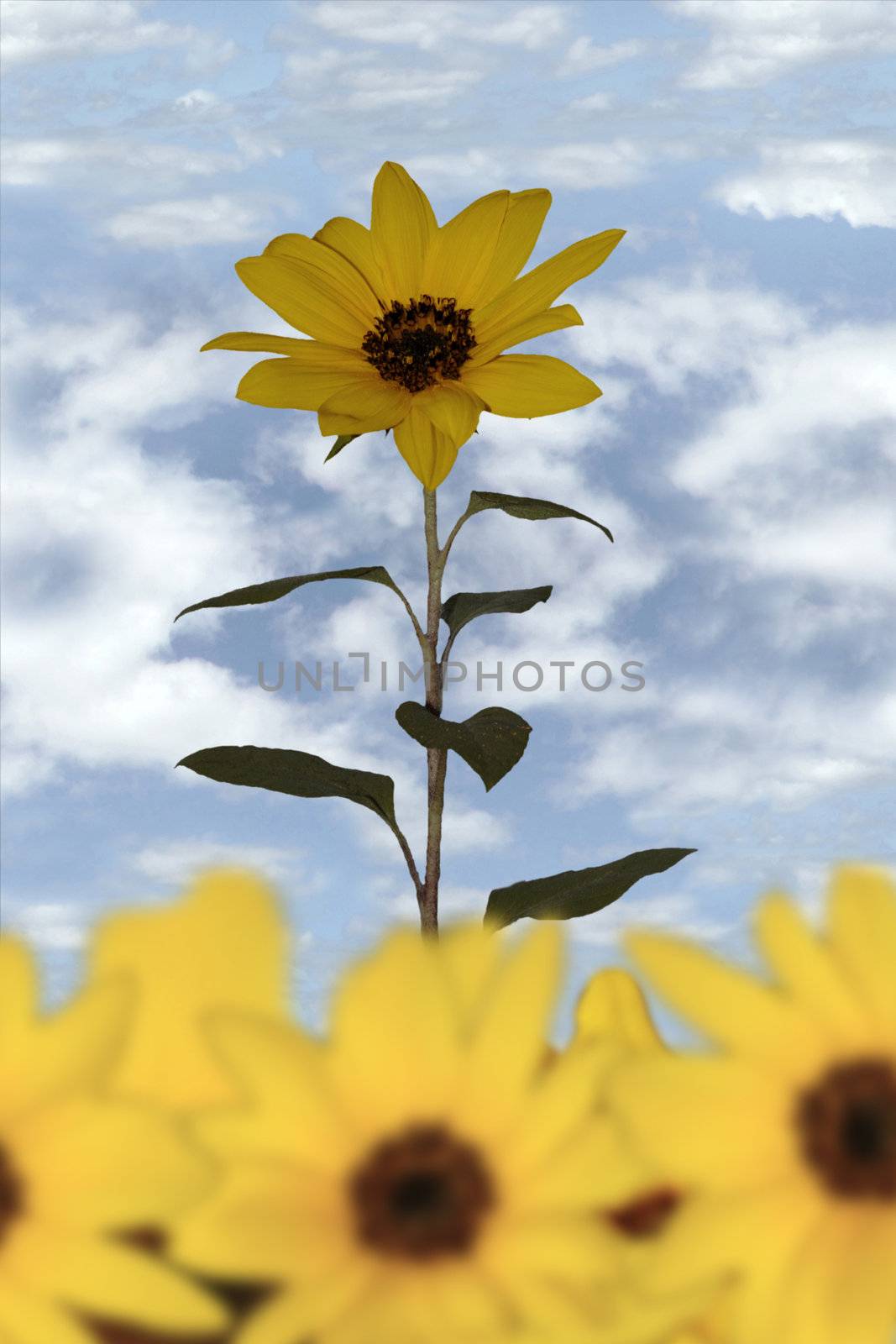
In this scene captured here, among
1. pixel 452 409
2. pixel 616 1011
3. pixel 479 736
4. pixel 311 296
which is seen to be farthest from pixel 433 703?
pixel 616 1011

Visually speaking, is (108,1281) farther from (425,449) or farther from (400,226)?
(400,226)

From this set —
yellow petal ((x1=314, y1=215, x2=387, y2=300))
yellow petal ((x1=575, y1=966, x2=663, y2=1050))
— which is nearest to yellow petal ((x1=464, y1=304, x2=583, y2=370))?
yellow petal ((x1=314, y1=215, x2=387, y2=300))

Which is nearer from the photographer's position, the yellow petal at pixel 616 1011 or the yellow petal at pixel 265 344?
the yellow petal at pixel 616 1011

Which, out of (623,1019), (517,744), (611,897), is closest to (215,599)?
(517,744)

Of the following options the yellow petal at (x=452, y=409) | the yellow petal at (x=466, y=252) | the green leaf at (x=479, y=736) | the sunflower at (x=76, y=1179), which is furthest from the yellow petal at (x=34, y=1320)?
the yellow petal at (x=466, y=252)

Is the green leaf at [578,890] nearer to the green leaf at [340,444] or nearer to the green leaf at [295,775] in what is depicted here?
the green leaf at [295,775]

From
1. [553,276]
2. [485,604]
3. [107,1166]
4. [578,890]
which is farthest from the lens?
[485,604]

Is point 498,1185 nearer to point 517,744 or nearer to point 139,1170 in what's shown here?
point 139,1170
